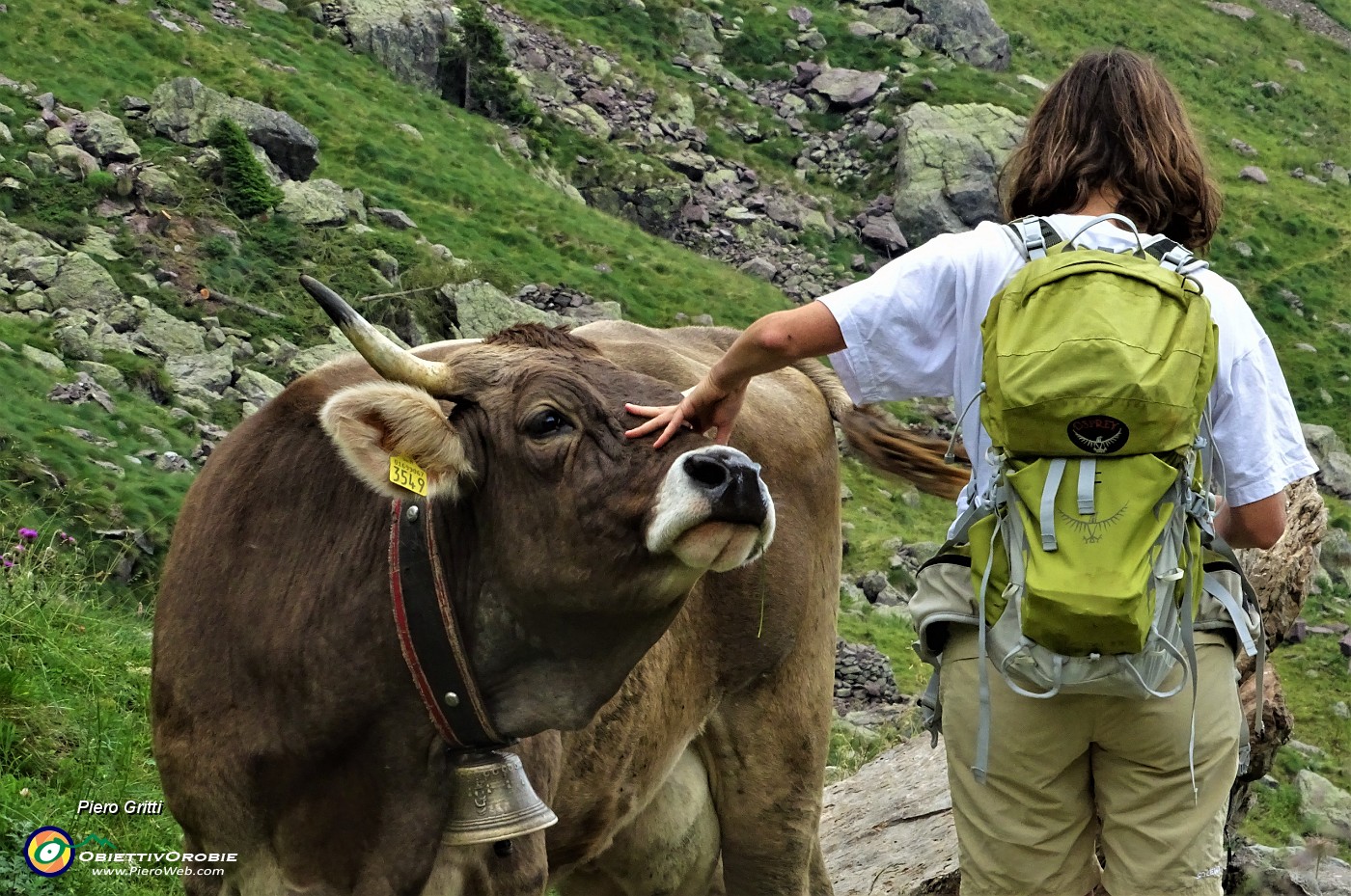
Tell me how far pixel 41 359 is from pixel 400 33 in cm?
2474

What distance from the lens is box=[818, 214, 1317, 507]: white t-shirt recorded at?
351 cm

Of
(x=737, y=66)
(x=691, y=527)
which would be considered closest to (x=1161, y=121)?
(x=691, y=527)

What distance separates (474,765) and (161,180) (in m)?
21.4

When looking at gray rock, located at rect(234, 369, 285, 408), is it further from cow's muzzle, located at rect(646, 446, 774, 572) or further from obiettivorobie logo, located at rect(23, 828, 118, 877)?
cow's muzzle, located at rect(646, 446, 774, 572)

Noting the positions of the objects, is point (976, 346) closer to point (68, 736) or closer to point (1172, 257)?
point (1172, 257)

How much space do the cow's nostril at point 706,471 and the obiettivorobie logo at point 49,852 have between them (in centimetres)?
311

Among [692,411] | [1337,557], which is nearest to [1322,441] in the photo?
[1337,557]

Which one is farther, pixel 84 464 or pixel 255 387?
pixel 255 387

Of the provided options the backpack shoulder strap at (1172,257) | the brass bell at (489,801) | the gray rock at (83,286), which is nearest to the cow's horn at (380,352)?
the brass bell at (489,801)

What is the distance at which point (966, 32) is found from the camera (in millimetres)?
55688

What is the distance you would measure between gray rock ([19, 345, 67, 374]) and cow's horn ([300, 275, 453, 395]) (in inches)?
553

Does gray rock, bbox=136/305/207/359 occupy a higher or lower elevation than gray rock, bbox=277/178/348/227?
higher

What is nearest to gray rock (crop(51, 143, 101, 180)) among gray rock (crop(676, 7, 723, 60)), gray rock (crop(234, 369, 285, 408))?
gray rock (crop(234, 369, 285, 408))

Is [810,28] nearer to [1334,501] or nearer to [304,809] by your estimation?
[1334,501]
